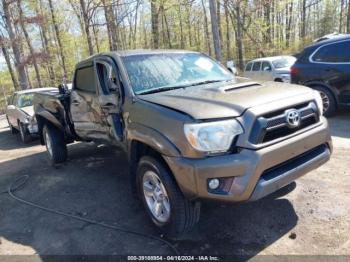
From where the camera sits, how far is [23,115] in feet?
29.8

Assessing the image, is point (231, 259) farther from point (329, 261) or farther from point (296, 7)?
point (296, 7)

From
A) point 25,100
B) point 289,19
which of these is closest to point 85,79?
point 25,100

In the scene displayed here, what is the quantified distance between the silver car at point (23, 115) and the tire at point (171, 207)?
6514mm

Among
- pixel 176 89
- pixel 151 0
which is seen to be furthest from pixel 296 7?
pixel 176 89

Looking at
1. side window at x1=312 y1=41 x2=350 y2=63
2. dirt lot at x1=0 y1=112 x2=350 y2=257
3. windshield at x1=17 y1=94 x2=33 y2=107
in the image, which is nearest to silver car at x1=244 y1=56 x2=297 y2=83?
side window at x1=312 y1=41 x2=350 y2=63

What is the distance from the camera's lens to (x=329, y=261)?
2.71 meters

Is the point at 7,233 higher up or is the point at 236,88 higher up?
the point at 236,88

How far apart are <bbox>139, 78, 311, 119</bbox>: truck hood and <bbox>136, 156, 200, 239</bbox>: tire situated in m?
0.62

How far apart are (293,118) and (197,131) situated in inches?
36.5

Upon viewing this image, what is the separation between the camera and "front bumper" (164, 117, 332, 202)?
2.65 m

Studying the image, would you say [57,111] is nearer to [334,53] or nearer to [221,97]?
[221,97]

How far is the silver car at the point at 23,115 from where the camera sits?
886cm

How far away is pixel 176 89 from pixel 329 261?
2.24m

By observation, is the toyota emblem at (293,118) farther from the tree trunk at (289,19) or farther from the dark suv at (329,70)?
the tree trunk at (289,19)
